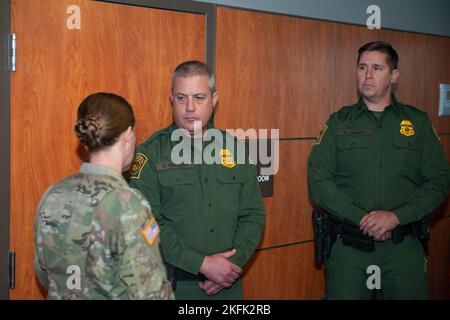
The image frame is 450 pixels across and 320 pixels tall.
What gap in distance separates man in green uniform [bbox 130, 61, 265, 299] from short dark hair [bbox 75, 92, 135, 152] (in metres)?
0.63

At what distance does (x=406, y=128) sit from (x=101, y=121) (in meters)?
1.91

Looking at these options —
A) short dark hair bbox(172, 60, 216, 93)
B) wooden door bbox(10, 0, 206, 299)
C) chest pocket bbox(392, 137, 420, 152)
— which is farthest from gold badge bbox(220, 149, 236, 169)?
chest pocket bbox(392, 137, 420, 152)

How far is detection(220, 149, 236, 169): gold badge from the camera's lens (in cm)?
232

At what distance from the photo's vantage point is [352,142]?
9.06ft

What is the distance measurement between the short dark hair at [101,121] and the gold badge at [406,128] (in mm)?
1803

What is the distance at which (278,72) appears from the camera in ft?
10.1

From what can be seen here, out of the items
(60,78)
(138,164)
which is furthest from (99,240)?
(60,78)

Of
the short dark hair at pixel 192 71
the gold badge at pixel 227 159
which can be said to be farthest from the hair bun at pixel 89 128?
the gold badge at pixel 227 159

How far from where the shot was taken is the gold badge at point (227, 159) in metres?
2.32

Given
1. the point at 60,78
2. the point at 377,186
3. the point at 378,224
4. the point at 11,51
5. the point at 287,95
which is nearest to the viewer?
the point at 11,51

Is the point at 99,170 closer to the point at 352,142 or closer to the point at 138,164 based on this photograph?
the point at 138,164

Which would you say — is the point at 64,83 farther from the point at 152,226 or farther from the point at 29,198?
the point at 152,226
